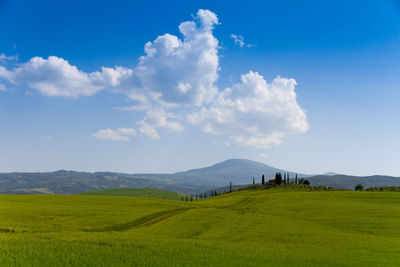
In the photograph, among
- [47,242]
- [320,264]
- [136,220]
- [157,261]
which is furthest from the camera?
[136,220]

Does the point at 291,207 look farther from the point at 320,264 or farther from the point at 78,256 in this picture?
the point at 78,256

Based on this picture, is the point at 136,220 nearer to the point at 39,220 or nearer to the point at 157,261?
the point at 39,220

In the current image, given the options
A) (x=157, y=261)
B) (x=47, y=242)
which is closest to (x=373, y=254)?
(x=157, y=261)

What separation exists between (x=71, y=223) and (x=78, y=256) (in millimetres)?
29626

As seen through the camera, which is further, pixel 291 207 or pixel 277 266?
pixel 291 207

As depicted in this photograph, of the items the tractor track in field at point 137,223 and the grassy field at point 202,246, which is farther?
the tractor track in field at point 137,223

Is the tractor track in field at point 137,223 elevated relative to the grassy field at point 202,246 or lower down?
lower down

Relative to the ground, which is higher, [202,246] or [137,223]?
[202,246]

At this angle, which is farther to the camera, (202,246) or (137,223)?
(137,223)

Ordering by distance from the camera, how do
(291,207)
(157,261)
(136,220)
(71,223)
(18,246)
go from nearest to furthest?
(157,261)
(18,246)
(71,223)
(136,220)
(291,207)

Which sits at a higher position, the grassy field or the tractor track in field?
the grassy field

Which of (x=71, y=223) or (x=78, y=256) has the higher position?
(x=78, y=256)

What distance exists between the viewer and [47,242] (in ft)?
77.0

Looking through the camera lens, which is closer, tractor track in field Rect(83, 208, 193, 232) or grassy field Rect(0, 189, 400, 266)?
grassy field Rect(0, 189, 400, 266)
